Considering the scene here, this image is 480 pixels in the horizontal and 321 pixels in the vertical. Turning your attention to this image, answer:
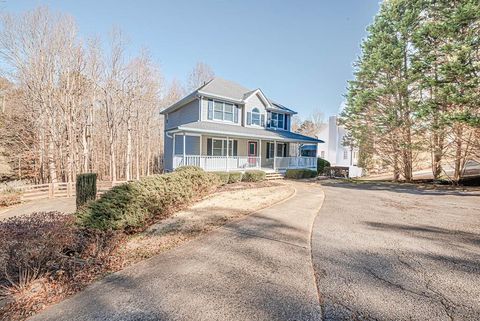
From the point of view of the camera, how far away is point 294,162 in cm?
2008

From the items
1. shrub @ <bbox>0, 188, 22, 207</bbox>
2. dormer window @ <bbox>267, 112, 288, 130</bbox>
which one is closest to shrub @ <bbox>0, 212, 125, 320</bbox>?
shrub @ <bbox>0, 188, 22, 207</bbox>

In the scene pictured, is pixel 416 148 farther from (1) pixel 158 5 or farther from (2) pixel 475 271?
(1) pixel 158 5

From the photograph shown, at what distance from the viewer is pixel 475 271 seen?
3617 millimetres

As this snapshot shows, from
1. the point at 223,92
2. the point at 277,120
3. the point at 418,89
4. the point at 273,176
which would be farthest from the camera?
the point at 277,120

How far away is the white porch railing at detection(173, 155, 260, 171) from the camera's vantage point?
15.4 meters

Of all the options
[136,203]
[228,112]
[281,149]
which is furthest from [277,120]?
[136,203]

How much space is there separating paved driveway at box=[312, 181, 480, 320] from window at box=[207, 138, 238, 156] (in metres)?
12.4

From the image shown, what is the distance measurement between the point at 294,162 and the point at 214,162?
25.5 ft

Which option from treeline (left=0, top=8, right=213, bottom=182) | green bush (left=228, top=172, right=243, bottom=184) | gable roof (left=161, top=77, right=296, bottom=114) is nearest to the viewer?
green bush (left=228, top=172, right=243, bottom=184)

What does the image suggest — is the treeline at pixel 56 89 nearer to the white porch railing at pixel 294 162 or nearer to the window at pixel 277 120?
the window at pixel 277 120

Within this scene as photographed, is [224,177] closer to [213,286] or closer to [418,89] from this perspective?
[213,286]

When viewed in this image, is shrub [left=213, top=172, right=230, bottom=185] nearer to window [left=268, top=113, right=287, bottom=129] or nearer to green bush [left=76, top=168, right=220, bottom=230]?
green bush [left=76, top=168, right=220, bottom=230]

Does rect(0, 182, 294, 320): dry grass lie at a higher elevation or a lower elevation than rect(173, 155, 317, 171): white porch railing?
lower

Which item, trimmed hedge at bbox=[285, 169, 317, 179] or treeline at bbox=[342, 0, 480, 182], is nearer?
treeline at bbox=[342, 0, 480, 182]
